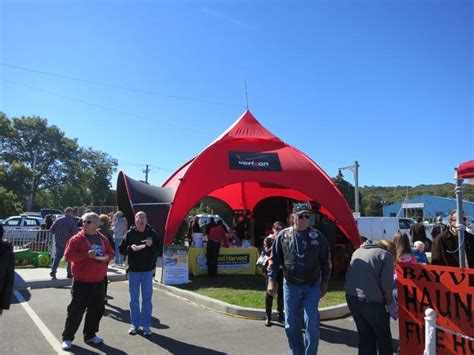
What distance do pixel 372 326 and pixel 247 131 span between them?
1033 centimetres

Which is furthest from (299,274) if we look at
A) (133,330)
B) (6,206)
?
(6,206)

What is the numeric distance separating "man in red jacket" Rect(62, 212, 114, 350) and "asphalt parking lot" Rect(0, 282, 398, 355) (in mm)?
242

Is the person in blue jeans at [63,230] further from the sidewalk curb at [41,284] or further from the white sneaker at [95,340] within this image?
the white sneaker at [95,340]

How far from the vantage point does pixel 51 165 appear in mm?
62875

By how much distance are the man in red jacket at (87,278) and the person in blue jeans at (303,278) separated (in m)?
2.56

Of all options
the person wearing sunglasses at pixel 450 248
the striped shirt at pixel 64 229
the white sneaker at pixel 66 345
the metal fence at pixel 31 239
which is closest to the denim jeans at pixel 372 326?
the person wearing sunglasses at pixel 450 248

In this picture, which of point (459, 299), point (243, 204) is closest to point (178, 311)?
point (459, 299)

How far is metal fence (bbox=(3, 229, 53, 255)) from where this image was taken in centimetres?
1580

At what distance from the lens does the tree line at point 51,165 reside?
194ft

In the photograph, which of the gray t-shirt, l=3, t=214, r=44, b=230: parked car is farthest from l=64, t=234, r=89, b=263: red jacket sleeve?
l=3, t=214, r=44, b=230: parked car

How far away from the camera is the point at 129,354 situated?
5.58 metres

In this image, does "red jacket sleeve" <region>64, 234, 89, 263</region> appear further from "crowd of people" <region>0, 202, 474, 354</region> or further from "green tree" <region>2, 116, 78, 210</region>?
"green tree" <region>2, 116, 78, 210</region>

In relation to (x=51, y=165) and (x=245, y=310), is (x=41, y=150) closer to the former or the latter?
(x=51, y=165)

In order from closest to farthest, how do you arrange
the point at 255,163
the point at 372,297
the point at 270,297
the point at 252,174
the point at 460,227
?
the point at 372,297
the point at 460,227
the point at 270,297
the point at 252,174
the point at 255,163
